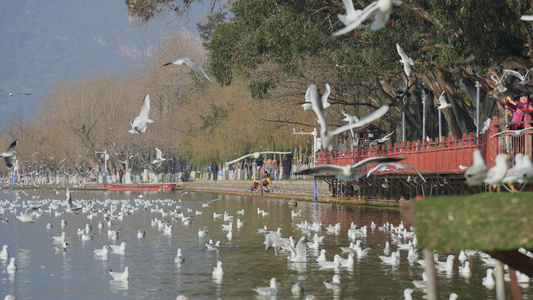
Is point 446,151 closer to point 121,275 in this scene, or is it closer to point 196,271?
point 196,271

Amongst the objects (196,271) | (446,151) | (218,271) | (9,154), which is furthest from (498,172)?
(446,151)

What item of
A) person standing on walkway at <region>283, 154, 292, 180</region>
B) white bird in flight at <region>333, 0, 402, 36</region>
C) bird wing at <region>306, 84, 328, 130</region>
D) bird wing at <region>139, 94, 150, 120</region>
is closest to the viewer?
bird wing at <region>306, 84, 328, 130</region>

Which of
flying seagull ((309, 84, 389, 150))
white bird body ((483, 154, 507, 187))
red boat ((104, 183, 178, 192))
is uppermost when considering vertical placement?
red boat ((104, 183, 178, 192))

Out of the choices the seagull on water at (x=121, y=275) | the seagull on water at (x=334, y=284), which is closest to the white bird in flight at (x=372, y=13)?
the seagull on water at (x=334, y=284)

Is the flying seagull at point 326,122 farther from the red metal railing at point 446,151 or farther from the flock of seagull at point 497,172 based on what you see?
the red metal railing at point 446,151

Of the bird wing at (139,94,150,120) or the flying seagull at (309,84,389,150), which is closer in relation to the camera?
the flying seagull at (309,84,389,150)

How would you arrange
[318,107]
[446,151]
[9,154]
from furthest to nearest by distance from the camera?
[446,151], [9,154], [318,107]

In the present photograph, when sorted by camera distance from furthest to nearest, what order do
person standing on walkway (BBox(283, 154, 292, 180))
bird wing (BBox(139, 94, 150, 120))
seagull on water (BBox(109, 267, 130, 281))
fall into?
person standing on walkway (BBox(283, 154, 292, 180)) → bird wing (BBox(139, 94, 150, 120)) → seagull on water (BBox(109, 267, 130, 281))

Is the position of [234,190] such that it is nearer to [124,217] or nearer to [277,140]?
[277,140]

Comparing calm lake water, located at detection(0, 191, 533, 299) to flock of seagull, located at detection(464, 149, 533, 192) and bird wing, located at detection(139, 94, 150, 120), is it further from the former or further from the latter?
bird wing, located at detection(139, 94, 150, 120)

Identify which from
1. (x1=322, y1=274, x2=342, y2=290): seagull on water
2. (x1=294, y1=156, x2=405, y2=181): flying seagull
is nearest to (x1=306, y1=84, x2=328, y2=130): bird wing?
(x1=294, y1=156, x2=405, y2=181): flying seagull

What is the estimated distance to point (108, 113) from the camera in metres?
91.2

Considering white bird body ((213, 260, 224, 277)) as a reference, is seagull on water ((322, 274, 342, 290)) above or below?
below

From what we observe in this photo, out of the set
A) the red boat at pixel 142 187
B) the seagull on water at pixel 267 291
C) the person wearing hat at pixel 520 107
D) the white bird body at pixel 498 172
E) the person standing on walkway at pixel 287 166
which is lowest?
the seagull on water at pixel 267 291
